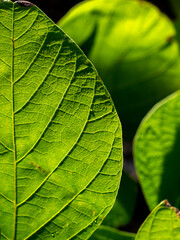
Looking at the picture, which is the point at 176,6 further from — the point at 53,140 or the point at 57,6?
the point at 53,140

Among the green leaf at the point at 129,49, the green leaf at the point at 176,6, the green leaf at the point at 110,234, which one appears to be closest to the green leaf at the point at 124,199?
the green leaf at the point at 129,49

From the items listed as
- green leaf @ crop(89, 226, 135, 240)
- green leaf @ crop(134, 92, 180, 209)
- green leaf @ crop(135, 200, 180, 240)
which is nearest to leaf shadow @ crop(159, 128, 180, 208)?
green leaf @ crop(134, 92, 180, 209)

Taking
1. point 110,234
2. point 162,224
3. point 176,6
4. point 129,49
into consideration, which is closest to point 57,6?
point 176,6

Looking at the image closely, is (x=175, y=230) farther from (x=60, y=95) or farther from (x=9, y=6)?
(x=9, y=6)

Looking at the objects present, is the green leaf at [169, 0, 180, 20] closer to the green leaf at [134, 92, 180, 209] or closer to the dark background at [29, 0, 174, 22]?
the dark background at [29, 0, 174, 22]

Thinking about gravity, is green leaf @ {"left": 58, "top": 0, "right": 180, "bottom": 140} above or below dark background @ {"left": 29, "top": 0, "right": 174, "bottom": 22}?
below

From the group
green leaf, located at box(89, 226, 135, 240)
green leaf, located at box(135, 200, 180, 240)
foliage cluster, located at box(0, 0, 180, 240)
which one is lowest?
green leaf, located at box(89, 226, 135, 240)

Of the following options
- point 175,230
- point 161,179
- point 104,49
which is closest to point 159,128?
point 161,179
